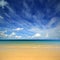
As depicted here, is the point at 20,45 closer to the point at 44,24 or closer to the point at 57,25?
the point at 44,24

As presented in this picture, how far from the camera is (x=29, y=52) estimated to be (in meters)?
2.10

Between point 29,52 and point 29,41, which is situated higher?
point 29,41

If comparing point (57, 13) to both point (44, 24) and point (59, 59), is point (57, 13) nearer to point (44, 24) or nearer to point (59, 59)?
point (44, 24)

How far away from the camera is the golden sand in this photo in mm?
2061

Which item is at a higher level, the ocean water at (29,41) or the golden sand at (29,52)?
the ocean water at (29,41)

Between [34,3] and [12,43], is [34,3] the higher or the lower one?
the higher one

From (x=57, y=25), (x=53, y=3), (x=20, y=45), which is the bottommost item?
(x=20, y=45)

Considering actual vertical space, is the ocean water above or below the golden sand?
above

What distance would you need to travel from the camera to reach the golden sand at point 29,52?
6.76 feet

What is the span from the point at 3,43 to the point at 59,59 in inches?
34.6

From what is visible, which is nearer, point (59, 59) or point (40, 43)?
point (59, 59)

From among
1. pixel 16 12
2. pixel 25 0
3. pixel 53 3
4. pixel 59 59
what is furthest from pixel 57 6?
pixel 59 59

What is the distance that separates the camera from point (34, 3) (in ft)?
6.98

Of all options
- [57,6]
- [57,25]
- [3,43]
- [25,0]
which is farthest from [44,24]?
[3,43]
